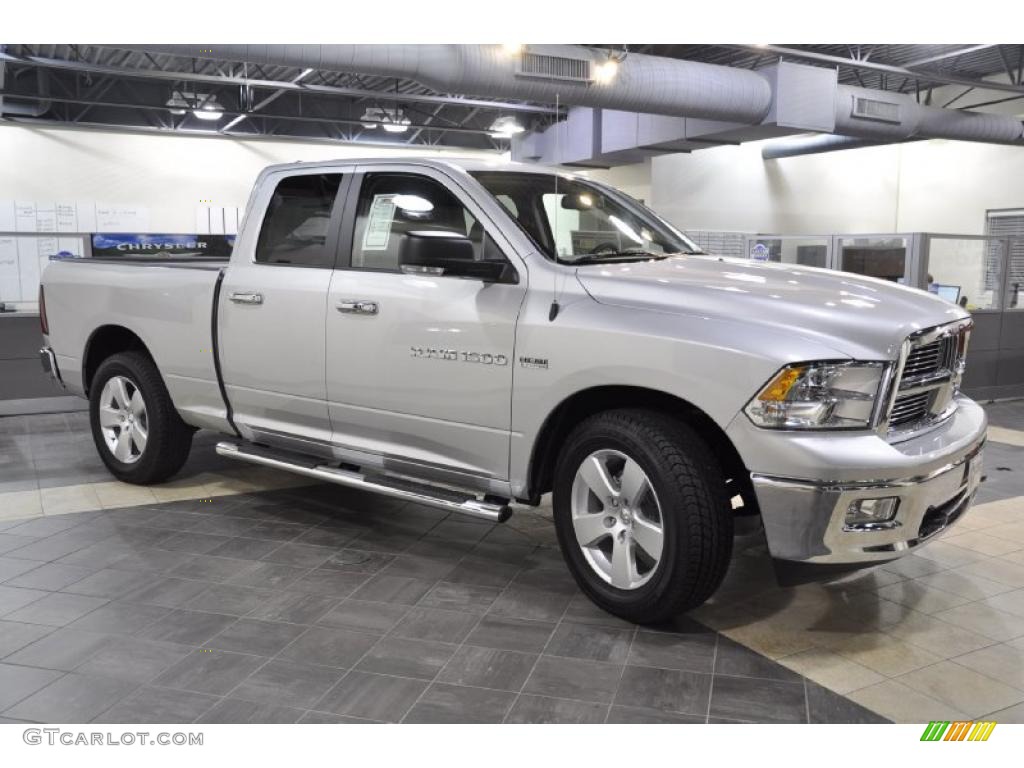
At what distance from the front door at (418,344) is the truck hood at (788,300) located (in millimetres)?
455

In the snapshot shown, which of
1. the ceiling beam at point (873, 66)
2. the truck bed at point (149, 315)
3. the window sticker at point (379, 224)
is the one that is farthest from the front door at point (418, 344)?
the ceiling beam at point (873, 66)

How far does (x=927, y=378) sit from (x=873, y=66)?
11.1m

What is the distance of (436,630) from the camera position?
343cm

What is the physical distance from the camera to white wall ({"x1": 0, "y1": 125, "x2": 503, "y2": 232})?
15.1 metres

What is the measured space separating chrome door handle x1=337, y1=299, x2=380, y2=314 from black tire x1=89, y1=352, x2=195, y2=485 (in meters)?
1.62

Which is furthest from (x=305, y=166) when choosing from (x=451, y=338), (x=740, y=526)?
(x=740, y=526)

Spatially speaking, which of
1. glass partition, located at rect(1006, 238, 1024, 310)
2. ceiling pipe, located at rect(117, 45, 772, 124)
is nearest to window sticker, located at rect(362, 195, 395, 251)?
ceiling pipe, located at rect(117, 45, 772, 124)

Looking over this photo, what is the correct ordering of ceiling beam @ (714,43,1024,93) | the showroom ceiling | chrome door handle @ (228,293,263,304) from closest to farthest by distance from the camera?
chrome door handle @ (228,293,263,304) < ceiling beam @ (714,43,1024,93) < the showroom ceiling

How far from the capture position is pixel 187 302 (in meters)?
4.83

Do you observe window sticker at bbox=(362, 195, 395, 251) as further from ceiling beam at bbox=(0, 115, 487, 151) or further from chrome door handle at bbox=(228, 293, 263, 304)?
ceiling beam at bbox=(0, 115, 487, 151)

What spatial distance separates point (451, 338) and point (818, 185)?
1679 cm

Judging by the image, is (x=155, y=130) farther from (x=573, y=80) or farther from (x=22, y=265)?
(x=573, y=80)

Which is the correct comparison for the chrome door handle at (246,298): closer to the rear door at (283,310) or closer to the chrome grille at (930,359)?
the rear door at (283,310)
